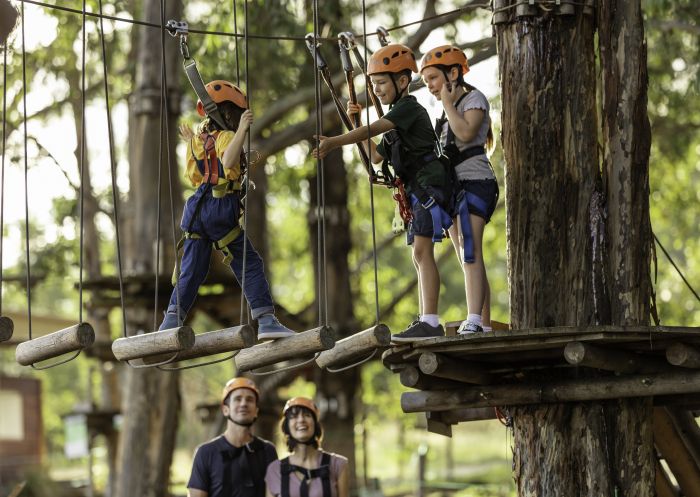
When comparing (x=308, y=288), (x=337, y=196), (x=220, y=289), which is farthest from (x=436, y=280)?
(x=308, y=288)

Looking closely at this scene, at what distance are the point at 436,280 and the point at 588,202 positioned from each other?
89cm

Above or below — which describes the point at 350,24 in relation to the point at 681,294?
above

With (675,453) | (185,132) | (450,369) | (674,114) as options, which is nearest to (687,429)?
(675,453)

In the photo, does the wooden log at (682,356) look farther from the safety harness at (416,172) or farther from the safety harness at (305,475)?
the safety harness at (305,475)

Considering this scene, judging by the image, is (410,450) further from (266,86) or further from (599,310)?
(599,310)

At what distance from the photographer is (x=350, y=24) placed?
57.9 ft

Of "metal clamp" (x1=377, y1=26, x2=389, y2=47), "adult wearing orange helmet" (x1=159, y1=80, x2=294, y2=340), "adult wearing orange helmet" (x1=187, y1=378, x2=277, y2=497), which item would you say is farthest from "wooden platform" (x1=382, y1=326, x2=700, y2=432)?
"metal clamp" (x1=377, y1=26, x2=389, y2=47)

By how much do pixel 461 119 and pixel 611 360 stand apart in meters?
1.41

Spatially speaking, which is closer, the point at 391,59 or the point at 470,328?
the point at 470,328

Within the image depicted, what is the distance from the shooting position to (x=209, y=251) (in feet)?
23.7

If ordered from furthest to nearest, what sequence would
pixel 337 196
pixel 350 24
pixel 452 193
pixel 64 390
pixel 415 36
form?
pixel 64 390 < pixel 350 24 < pixel 337 196 < pixel 415 36 < pixel 452 193

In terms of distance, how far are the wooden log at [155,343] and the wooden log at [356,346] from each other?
2.39 ft

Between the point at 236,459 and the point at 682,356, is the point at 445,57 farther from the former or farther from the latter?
the point at 236,459

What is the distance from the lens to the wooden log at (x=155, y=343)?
6332 millimetres
